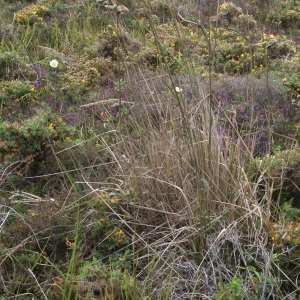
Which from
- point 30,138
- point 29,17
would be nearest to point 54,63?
point 30,138

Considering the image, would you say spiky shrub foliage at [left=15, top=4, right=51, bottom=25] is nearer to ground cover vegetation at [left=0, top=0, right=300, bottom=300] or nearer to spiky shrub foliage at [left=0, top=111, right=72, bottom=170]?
ground cover vegetation at [left=0, top=0, right=300, bottom=300]

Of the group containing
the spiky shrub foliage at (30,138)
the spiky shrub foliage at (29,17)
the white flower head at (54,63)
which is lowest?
the spiky shrub foliage at (29,17)

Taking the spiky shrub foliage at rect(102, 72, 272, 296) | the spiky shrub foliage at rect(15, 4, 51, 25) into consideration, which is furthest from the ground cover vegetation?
the spiky shrub foliage at rect(15, 4, 51, 25)

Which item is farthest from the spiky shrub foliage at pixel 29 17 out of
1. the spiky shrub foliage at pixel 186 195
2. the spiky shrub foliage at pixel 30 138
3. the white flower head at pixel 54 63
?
the spiky shrub foliage at pixel 186 195

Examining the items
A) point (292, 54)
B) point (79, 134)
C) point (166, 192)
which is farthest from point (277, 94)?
point (166, 192)

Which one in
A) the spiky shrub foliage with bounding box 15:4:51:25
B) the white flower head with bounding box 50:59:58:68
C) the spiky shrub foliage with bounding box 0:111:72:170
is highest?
the spiky shrub foliage with bounding box 0:111:72:170

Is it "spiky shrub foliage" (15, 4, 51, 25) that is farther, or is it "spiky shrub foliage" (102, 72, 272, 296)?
"spiky shrub foliage" (15, 4, 51, 25)

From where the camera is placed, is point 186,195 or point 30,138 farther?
point 30,138

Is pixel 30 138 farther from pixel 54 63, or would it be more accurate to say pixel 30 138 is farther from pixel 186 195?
pixel 54 63

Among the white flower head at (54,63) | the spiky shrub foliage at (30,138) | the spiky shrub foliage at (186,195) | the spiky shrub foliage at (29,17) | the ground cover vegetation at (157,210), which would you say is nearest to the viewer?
the ground cover vegetation at (157,210)

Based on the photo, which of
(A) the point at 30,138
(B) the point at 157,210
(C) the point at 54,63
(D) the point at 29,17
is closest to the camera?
(B) the point at 157,210

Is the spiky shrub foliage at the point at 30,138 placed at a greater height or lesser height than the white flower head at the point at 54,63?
greater

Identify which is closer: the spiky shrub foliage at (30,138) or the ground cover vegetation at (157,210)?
the ground cover vegetation at (157,210)

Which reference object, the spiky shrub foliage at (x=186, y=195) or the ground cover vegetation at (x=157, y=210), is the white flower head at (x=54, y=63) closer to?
the ground cover vegetation at (x=157, y=210)
